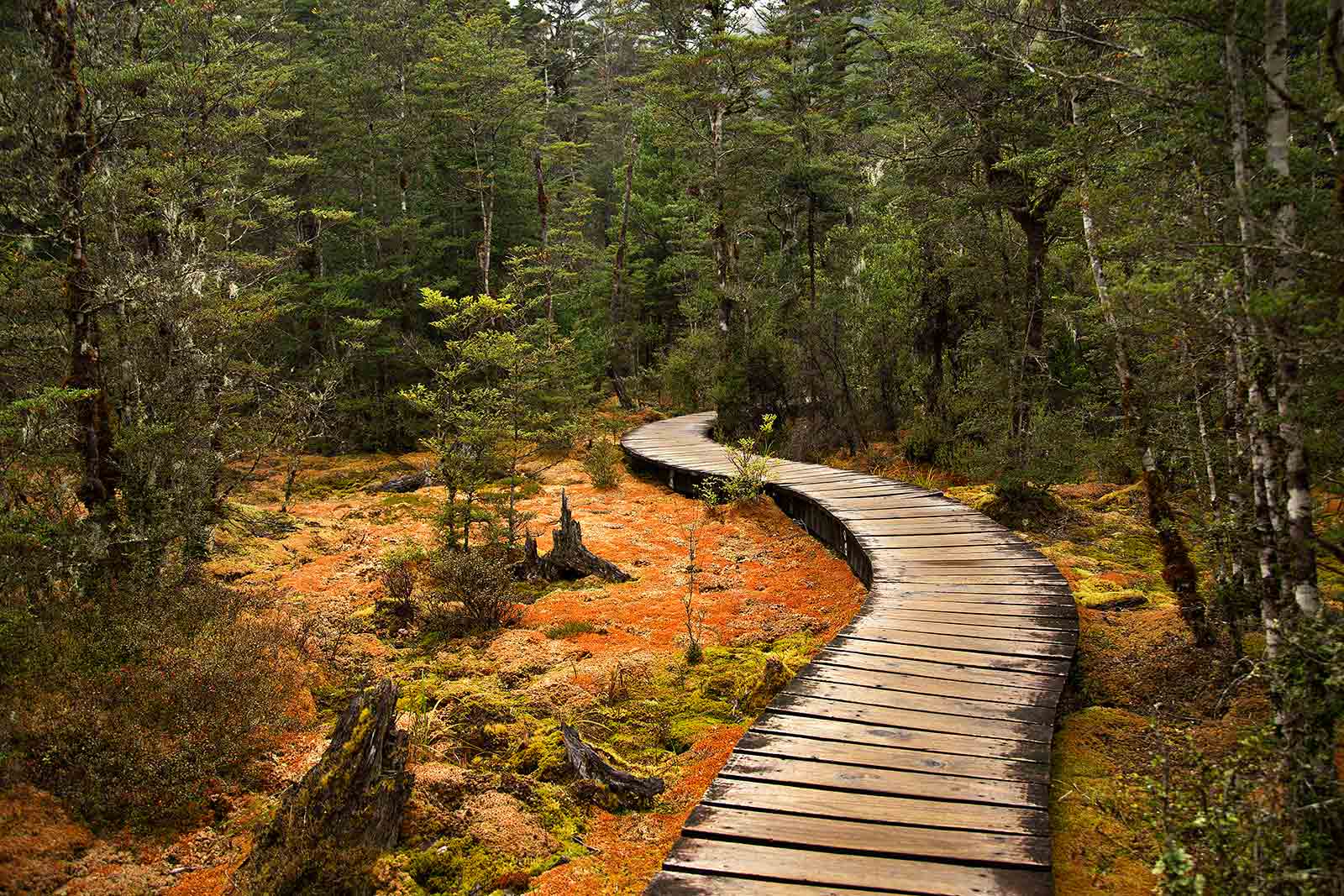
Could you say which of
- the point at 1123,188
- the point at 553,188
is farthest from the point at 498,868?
the point at 553,188

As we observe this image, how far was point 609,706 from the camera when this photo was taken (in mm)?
6148

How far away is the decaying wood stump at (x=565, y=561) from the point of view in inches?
388

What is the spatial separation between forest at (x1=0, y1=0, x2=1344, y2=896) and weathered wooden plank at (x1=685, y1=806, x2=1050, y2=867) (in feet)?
1.61

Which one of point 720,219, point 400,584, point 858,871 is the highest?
point 720,219

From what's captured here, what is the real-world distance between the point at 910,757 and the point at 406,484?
1531cm

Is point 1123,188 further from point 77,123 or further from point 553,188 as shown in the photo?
point 553,188

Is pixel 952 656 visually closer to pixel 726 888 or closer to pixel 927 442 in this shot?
pixel 726 888

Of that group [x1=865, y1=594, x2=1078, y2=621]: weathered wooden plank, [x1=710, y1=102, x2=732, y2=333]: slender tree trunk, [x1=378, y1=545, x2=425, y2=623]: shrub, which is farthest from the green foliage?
[x1=710, y1=102, x2=732, y2=333]: slender tree trunk

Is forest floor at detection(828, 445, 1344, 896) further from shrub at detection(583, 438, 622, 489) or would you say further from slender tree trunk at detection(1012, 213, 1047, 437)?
shrub at detection(583, 438, 622, 489)

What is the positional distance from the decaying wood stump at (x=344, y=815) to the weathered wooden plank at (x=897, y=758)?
88.3 inches

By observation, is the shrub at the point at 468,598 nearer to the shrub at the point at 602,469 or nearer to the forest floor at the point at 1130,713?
the forest floor at the point at 1130,713

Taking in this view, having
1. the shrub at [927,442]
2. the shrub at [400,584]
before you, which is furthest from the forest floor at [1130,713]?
the shrub at [400,584]

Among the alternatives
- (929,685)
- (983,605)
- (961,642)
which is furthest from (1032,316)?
(929,685)

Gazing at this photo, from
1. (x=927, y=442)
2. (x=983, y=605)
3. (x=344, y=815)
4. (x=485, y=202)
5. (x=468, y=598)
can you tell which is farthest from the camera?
(x=485, y=202)
